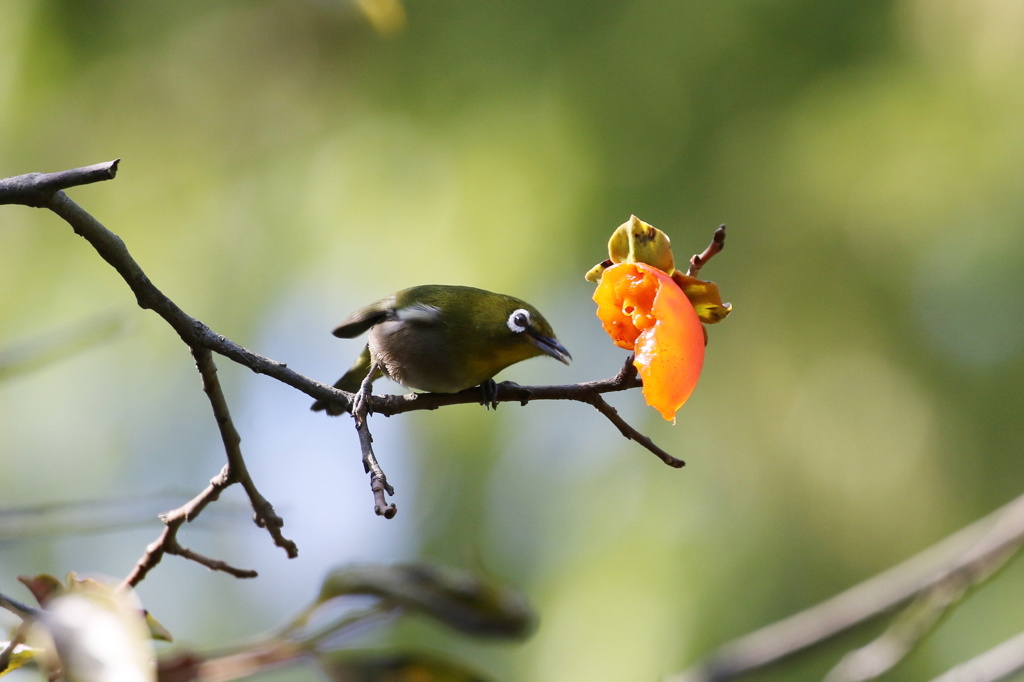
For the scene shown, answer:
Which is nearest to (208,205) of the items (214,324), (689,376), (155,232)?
(155,232)

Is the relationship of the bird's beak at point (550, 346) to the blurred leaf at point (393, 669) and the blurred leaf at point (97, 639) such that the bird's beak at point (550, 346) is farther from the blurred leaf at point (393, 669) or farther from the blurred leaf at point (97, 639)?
the blurred leaf at point (97, 639)

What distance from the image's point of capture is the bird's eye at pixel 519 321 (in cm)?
375

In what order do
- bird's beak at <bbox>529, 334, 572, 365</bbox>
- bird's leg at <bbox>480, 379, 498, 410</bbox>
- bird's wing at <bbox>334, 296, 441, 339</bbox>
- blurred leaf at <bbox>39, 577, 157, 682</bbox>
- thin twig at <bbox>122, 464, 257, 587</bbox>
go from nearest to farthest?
blurred leaf at <bbox>39, 577, 157, 682</bbox>
thin twig at <bbox>122, 464, 257, 587</bbox>
bird's leg at <bbox>480, 379, 498, 410</bbox>
bird's beak at <bbox>529, 334, 572, 365</bbox>
bird's wing at <bbox>334, 296, 441, 339</bbox>

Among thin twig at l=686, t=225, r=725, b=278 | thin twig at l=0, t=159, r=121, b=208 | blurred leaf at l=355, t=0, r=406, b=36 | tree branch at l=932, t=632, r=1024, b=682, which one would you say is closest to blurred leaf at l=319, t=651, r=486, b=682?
thin twig at l=686, t=225, r=725, b=278

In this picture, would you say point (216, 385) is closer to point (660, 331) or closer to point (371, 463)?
point (371, 463)

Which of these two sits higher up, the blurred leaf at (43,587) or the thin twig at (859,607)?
the blurred leaf at (43,587)

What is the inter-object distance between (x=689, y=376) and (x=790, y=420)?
16.1 feet

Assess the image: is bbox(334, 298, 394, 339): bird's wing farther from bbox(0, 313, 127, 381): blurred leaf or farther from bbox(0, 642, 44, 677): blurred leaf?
bbox(0, 642, 44, 677): blurred leaf

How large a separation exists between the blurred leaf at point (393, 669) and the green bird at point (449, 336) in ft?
4.82

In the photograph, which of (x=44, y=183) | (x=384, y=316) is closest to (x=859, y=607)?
(x=384, y=316)

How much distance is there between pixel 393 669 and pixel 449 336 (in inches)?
72.2

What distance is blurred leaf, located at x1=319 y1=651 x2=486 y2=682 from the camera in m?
2.23

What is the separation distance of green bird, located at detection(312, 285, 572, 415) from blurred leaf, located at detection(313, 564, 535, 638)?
4.10 feet

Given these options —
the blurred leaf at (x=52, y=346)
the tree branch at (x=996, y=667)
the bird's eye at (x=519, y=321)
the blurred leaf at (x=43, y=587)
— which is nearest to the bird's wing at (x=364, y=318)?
the bird's eye at (x=519, y=321)
